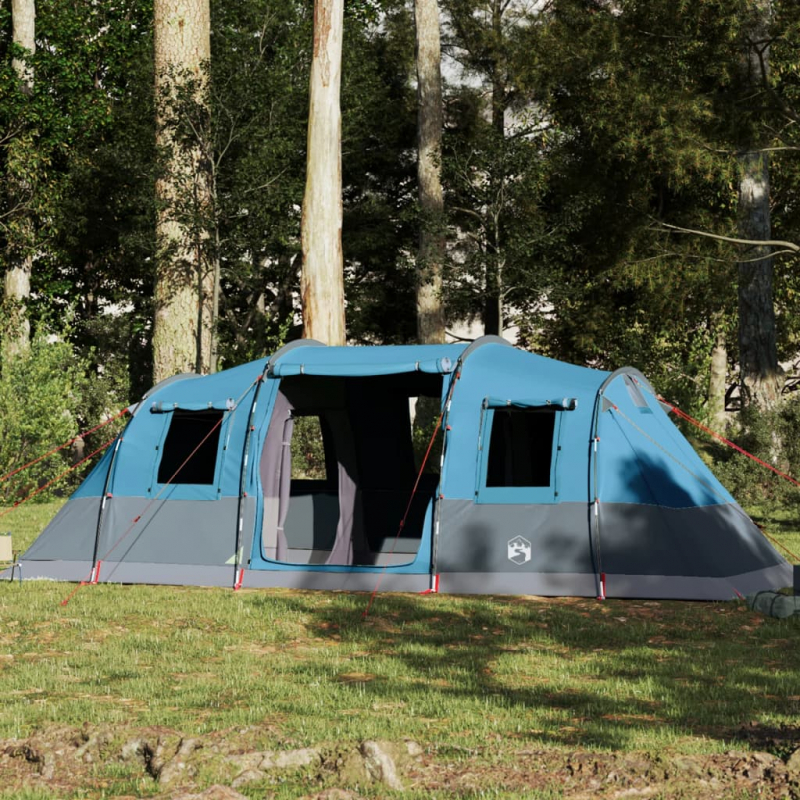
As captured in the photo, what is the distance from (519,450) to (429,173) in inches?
542

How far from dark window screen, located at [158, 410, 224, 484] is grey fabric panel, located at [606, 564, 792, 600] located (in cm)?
380

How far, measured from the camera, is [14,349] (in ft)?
75.0

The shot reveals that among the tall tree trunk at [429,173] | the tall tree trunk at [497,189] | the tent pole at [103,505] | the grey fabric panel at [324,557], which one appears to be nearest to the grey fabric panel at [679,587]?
the grey fabric panel at [324,557]

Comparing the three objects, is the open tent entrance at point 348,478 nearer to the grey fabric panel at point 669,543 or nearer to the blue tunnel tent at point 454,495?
the blue tunnel tent at point 454,495

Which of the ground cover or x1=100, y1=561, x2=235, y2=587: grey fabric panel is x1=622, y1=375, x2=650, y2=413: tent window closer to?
the ground cover

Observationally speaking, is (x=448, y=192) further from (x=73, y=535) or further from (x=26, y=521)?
(x=73, y=535)

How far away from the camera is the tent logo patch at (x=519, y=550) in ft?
33.9

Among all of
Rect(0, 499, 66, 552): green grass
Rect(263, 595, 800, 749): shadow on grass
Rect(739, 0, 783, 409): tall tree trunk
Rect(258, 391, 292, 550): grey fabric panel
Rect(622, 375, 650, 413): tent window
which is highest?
Rect(739, 0, 783, 409): tall tree trunk

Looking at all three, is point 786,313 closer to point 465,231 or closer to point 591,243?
point 591,243

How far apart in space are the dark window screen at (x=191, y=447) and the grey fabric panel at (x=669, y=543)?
12.0 feet

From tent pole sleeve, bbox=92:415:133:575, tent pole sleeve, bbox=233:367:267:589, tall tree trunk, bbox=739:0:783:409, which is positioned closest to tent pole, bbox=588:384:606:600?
tent pole sleeve, bbox=233:367:267:589

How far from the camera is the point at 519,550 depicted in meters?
10.4

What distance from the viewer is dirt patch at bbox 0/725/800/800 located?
16.7ft

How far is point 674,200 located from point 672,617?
19857 mm
